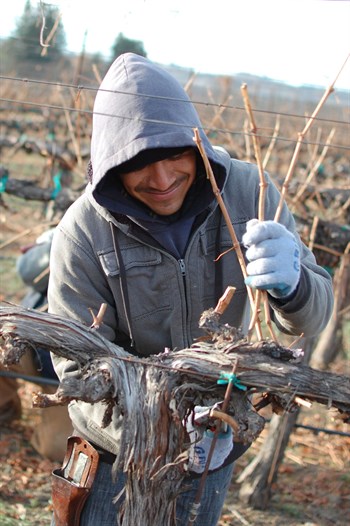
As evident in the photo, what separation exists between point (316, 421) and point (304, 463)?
67 cm

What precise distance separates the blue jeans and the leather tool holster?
4cm

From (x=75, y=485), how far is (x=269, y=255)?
983 millimetres

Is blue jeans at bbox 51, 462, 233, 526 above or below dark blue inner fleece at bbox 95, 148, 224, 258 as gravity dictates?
below

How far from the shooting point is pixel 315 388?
5.30ft

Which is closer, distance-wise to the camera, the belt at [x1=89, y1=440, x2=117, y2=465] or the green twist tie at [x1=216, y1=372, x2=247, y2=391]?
the green twist tie at [x1=216, y1=372, x2=247, y2=391]

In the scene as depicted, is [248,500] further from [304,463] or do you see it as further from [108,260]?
[108,260]

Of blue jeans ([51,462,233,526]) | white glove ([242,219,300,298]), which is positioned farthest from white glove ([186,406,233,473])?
white glove ([242,219,300,298])

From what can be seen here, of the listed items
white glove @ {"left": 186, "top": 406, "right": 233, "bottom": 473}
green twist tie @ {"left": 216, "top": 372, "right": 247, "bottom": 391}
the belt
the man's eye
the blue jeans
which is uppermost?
the man's eye

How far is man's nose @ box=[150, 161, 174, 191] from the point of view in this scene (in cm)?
200

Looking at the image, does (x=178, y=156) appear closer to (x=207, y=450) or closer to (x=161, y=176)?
(x=161, y=176)

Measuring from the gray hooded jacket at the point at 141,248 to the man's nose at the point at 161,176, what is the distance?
3.0 inches

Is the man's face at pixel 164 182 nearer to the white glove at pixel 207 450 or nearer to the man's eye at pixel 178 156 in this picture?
the man's eye at pixel 178 156

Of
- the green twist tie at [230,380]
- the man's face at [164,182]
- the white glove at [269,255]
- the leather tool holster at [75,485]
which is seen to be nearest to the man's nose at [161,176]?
the man's face at [164,182]

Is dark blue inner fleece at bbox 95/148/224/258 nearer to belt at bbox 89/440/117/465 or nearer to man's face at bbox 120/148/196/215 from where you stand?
man's face at bbox 120/148/196/215
